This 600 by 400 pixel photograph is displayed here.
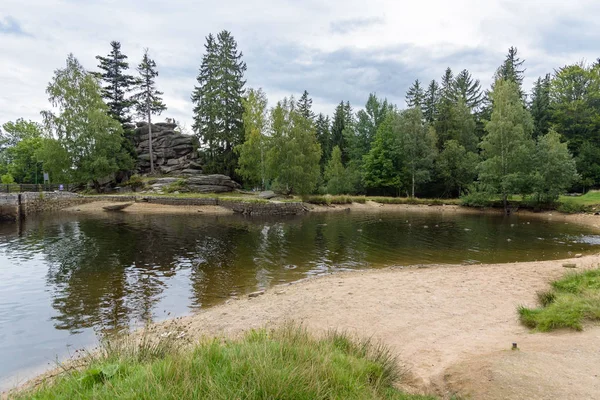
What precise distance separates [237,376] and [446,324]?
623 centimetres

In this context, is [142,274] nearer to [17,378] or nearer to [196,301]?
[196,301]

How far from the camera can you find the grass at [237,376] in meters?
3.09

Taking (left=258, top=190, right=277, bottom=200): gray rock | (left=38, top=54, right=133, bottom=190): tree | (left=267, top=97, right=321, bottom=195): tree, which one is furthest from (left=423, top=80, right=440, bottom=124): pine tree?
(left=38, top=54, right=133, bottom=190): tree

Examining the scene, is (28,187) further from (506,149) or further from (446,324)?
(506,149)

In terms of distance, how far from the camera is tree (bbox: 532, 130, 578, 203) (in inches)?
1500

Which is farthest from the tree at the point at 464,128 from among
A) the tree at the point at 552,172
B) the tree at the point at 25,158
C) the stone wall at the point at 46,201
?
the tree at the point at 25,158

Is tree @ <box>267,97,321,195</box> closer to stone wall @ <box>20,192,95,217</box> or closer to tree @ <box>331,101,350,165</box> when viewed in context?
stone wall @ <box>20,192,95,217</box>

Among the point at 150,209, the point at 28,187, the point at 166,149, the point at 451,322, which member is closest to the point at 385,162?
the point at 150,209

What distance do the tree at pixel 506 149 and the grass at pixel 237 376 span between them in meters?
43.3

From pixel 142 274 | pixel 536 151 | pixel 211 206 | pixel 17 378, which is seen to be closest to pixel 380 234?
pixel 142 274

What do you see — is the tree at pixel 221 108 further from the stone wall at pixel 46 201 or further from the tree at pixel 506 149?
the tree at pixel 506 149

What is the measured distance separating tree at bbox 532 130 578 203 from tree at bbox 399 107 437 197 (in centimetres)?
1535

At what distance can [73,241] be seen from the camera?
20.0 m

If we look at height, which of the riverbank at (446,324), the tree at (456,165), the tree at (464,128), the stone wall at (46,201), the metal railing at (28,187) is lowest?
the riverbank at (446,324)
